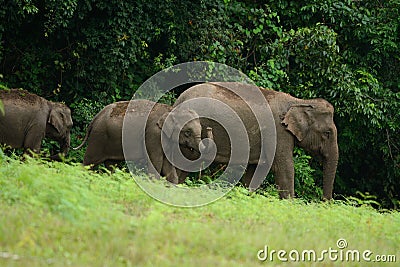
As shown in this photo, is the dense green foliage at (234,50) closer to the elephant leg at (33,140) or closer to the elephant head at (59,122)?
the elephant head at (59,122)

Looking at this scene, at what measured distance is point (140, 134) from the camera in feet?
42.4

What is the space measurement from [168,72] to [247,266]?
409 inches

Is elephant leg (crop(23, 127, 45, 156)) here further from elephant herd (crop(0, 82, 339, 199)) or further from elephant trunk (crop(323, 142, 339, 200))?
elephant trunk (crop(323, 142, 339, 200))

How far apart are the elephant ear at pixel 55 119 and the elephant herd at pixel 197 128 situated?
0.02 m

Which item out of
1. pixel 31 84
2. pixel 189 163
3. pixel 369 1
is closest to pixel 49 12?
pixel 31 84

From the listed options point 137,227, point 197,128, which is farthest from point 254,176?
point 137,227

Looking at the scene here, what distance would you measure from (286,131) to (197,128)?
1953mm

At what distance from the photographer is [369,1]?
59.8ft

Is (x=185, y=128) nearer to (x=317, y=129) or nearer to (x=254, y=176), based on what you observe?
(x=254, y=176)

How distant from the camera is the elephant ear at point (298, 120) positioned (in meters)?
13.5

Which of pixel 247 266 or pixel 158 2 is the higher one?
pixel 158 2

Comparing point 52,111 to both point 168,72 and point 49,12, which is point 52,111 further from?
point 168,72

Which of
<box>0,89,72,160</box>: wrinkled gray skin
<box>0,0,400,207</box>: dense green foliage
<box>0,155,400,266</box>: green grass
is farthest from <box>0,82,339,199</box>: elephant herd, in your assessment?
<box>0,155,400,266</box>: green grass

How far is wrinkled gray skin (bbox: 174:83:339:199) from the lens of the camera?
13234mm
